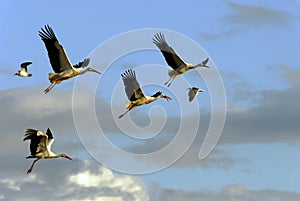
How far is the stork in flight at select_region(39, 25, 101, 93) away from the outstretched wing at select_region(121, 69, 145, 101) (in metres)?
2.53

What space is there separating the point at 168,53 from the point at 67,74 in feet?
22.6

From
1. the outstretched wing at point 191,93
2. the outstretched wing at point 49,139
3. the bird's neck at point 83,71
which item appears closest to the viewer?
Answer: the outstretched wing at point 49,139

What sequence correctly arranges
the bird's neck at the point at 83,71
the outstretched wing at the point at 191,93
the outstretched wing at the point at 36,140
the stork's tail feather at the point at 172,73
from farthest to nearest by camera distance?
the outstretched wing at the point at 191,93 → the stork's tail feather at the point at 172,73 → the bird's neck at the point at 83,71 → the outstretched wing at the point at 36,140

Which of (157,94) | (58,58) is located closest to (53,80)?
(58,58)

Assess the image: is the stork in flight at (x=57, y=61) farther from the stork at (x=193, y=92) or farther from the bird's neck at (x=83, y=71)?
the stork at (x=193, y=92)

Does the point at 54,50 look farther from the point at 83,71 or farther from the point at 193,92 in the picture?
the point at 193,92

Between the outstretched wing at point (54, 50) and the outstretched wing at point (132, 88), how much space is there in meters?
4.08

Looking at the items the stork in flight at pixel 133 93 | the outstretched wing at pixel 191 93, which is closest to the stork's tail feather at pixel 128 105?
the stork in flight at pixel 133 93

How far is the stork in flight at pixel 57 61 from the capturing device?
71625 mm

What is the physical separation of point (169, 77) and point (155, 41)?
266 cm

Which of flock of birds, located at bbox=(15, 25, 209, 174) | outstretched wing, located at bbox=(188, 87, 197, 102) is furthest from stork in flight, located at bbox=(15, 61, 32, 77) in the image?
outstretched wing, located at bbox=(188, 87, 197, 102)

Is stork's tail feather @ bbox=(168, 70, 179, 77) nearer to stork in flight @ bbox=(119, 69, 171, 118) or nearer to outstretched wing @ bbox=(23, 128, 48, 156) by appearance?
stork in flight @ bbox=(119, 69, 171, 118)

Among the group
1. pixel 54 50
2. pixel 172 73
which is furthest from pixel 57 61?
pixel 172 73

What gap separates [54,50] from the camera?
71812mm
